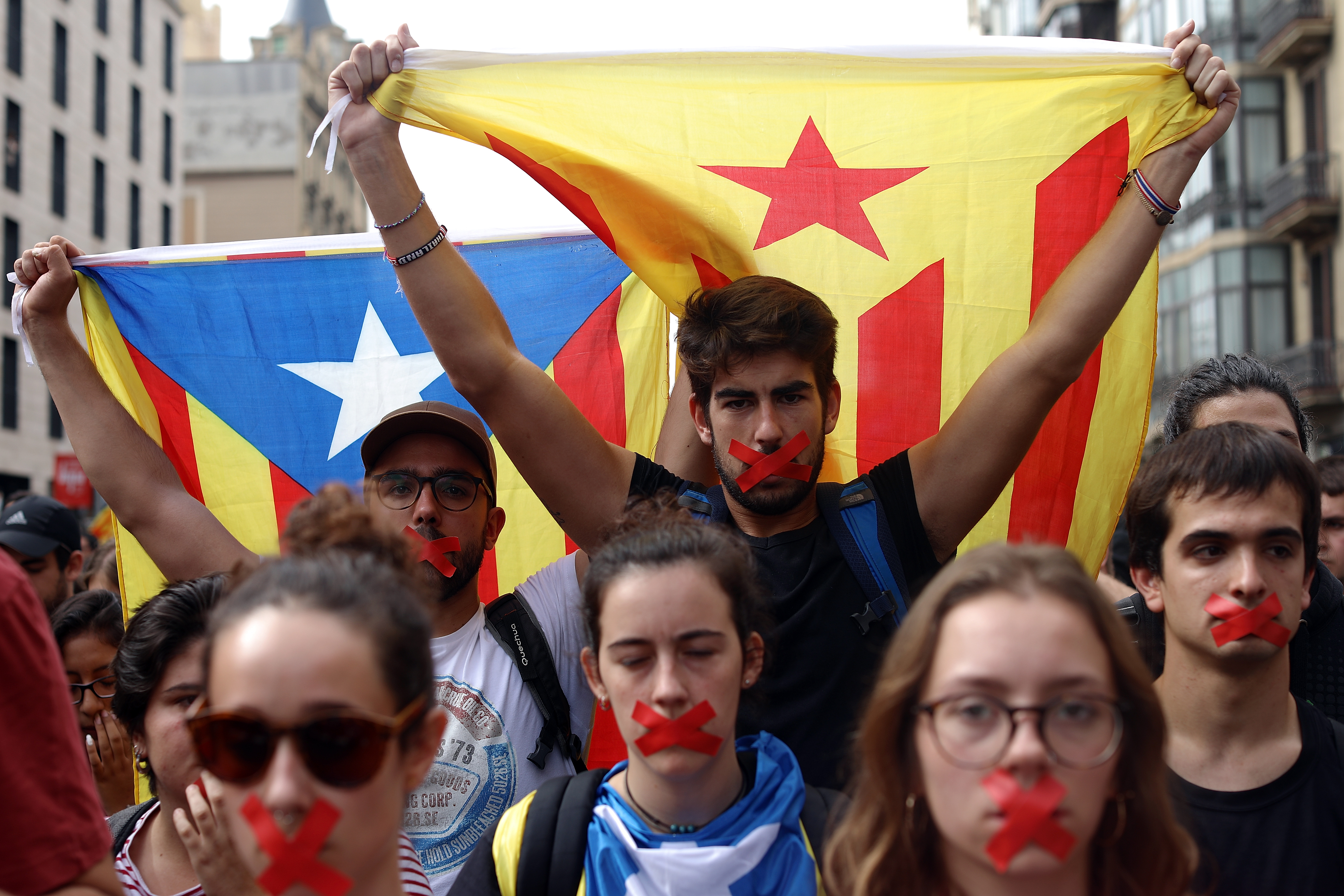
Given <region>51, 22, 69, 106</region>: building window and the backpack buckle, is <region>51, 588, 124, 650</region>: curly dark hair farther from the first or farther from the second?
<region>51, 22, 69, 106</region>: building window

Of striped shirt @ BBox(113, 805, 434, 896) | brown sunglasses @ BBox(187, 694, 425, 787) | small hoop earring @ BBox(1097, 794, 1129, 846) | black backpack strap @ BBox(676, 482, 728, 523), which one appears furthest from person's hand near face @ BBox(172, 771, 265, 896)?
small hoop earring @ BBox(1097, 794, 1129, 846)

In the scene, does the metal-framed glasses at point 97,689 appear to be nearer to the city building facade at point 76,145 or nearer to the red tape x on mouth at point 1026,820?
the red tape x on mouth at point 1026,820

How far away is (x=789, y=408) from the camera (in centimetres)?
300

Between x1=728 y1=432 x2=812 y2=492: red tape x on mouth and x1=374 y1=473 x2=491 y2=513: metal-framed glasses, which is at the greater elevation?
x1=728 y1=432 x2=812 y2=492: red tape x on mouth

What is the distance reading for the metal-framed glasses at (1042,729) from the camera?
1.75m

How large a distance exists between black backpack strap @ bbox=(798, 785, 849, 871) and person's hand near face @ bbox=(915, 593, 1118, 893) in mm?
378

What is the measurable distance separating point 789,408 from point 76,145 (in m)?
31.5

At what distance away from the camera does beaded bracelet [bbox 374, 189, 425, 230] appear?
122 inches

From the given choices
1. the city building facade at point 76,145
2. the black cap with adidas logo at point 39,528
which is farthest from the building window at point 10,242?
the black cap with adidas logo at point 39,528

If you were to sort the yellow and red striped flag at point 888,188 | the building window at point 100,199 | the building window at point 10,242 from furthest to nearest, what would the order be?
the building window at point 100,199 → the building window at point 10,242 → the yellow and red striped flag at point 888,188

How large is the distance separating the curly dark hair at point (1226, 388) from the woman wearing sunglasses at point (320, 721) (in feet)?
8.54

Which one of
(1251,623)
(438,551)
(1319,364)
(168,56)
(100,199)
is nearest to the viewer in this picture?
(1251,623)

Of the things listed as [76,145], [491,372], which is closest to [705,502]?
[491,372]

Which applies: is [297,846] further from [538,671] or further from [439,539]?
[439,539]
